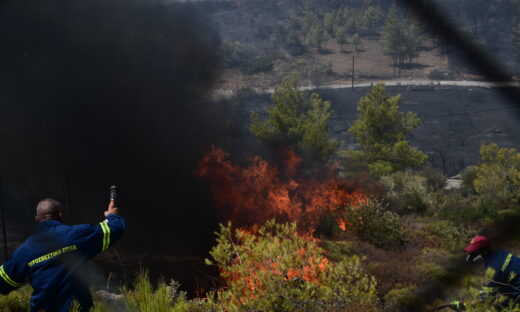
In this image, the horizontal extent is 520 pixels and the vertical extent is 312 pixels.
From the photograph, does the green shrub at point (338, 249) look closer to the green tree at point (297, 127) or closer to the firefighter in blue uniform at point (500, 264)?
the firefighter in blue uniform at point (500, 264)

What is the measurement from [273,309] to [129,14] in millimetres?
42560

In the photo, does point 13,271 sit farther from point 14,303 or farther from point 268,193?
point 268,193

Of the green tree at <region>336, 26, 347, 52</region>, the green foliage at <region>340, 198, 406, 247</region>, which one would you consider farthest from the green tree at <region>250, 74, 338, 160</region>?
the green tree at <region>336, 26, 347, 52</region>

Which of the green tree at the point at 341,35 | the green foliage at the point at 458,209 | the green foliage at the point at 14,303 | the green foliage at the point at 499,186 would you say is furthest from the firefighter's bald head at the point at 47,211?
the green tree at the point at 341,35

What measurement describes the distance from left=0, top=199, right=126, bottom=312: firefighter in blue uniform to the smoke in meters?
19.8

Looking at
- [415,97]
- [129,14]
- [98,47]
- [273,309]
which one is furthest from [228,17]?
[273,309]

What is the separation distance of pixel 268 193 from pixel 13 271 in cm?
2305

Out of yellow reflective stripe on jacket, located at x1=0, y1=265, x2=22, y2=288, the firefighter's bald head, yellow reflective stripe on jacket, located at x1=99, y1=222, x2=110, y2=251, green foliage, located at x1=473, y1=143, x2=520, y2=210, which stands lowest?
green foliage, located at x1=473, y1=143, x2=520, y2=210

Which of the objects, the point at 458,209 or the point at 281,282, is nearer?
the point at 281,282

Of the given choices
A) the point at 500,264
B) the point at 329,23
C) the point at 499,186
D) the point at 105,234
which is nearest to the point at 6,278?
the point at 105,234

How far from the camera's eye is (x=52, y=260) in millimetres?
4672

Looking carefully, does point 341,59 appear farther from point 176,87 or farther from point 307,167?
point 307,167

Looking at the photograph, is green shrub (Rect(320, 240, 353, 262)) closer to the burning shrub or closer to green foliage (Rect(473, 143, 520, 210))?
the burning shrub

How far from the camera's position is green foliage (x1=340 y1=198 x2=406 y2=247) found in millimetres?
17281
